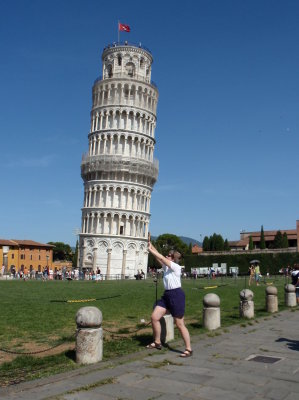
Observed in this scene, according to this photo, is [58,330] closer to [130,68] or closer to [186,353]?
[186,353]

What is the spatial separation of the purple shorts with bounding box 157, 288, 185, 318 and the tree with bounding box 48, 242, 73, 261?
4845 inches

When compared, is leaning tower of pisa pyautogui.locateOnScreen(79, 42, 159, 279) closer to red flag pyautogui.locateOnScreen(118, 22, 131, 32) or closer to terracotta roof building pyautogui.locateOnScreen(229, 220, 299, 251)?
red flag pyautogui.locateOnScreen(118, 22, 131, 32)

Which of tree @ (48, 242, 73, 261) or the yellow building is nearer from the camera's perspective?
the yellow building

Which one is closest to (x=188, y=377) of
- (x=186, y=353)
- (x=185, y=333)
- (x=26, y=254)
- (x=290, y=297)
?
(x=186, y=353)

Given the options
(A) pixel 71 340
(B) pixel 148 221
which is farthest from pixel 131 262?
(A) pixel 71 340

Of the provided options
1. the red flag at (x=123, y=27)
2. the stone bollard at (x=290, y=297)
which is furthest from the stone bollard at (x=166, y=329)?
the red flag at (x=123, y=27)

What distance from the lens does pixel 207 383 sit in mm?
6207

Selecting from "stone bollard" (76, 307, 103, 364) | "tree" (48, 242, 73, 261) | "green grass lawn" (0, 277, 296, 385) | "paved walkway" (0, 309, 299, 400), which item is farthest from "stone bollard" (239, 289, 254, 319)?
"tree" (48, 242, 73, 261)

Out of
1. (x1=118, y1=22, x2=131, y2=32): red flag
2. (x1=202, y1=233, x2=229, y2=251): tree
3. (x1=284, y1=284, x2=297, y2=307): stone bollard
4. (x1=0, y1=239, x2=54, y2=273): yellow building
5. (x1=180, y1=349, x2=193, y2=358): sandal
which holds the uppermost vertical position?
(x1=118, y1=22, x2=131, y2=32): red flag

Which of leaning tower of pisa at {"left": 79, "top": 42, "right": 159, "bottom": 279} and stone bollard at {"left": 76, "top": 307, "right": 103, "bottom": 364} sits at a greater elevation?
leaning tower of pisa at {"left": 79, "top": 42, "right": 159, "bottom": 279}

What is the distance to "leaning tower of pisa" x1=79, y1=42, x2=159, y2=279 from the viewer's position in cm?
7025

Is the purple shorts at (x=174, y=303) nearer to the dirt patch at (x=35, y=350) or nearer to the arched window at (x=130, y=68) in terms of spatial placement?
the dirt patch at (x=35, y=350)

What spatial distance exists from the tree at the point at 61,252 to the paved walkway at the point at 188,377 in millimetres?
123228

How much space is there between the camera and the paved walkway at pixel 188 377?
5676mm
